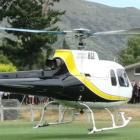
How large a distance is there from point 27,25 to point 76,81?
133 feet

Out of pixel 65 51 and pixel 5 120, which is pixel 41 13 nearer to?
pixel 5 120

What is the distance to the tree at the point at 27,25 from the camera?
64.2 metres

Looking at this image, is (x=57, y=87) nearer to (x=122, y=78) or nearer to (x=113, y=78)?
(x=113, y=78)

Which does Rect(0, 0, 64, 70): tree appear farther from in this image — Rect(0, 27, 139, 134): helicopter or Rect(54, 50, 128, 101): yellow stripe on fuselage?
Rect(54, 50, 128, 101): yellow stripe on fuselage

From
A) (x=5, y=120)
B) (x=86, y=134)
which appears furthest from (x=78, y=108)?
(x=5, y=120)

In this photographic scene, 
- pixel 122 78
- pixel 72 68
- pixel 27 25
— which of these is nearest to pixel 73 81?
pixel 72 68

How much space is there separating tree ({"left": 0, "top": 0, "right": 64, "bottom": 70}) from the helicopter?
38.6 m

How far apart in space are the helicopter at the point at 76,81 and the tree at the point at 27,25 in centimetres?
3860

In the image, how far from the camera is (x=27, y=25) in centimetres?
6425

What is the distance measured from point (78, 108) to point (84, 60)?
5.57 feet

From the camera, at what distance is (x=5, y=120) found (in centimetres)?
3794

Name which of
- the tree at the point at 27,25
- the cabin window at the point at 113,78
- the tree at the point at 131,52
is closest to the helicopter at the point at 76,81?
the cabin window at the point at 113,78

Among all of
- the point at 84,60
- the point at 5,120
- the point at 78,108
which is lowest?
the point at 5,120

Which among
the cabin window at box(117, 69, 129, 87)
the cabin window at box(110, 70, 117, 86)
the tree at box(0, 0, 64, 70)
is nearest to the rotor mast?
the cabin window at box(110, 70, 117, 86)
